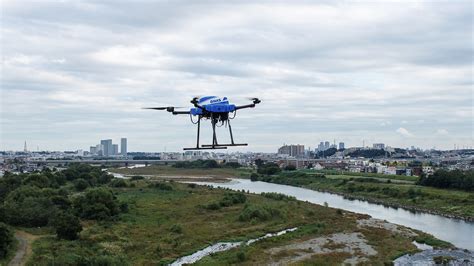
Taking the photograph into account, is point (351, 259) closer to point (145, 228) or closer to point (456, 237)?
point (456, 237)

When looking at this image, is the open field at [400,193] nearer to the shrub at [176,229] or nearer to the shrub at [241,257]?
the shrub at [176,229]

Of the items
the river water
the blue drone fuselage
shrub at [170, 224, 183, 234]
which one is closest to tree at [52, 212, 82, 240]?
shrub at [170, 224, 183, 234]

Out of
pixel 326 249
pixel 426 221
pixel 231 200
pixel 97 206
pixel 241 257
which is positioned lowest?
pixel 426 221

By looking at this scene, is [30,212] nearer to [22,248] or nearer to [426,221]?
[22,248]

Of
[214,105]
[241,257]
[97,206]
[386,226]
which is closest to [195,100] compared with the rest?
[214,105]

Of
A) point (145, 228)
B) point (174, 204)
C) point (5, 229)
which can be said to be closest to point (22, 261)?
point (5, 229)

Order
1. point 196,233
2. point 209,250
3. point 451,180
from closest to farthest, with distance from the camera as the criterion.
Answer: point 209,250 < point 196,233 < point 451,180
